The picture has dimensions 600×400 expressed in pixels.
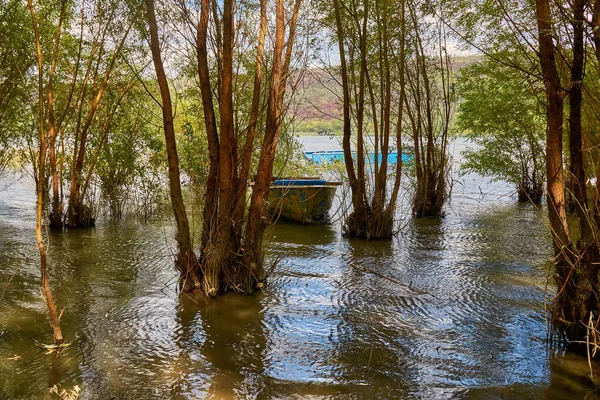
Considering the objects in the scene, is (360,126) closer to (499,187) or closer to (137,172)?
(137,172)

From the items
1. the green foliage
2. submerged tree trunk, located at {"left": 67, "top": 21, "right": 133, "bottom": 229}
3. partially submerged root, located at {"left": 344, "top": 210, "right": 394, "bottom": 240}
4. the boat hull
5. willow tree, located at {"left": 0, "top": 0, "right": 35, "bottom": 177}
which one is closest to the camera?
willow tree, located at {"left": 0, "top": 0, "right": 35, "bottom": 177}

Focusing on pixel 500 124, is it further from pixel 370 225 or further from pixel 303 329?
pixel 303 329

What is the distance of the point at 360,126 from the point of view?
7645 mm

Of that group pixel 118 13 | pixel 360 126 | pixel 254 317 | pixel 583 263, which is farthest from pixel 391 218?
pixel 118 13

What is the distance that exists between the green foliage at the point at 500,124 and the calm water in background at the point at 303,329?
16.6 ft

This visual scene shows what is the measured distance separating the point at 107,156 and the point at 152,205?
1460mm

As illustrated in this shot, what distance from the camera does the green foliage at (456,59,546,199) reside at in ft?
37.9

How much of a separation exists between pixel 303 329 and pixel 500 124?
377 inches

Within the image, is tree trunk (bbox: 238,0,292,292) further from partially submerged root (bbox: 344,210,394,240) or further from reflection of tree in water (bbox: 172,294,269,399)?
partially submerged root (bbox: 344,210,394,240)

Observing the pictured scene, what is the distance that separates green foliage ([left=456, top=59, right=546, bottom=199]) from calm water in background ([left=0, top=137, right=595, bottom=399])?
5.07 meters

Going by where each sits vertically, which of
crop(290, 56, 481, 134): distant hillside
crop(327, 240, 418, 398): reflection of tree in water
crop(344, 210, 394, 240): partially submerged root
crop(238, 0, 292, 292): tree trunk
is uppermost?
crop(290, 56, 481, 134): distant hillside

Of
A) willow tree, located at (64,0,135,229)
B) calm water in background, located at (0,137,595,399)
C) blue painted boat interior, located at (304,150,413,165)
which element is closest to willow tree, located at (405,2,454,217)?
blue painted boat interior, located at (304,150,413,165)

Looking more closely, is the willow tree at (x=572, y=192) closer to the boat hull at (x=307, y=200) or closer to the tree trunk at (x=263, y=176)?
the tree trunk at (x=263, y=176)

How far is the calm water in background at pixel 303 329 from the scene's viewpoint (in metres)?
3.21
